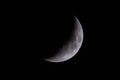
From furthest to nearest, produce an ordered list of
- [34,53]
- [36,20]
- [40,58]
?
[40,58] < [34,53] < [36,20]

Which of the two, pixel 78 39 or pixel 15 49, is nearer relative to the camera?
pixel 15 49

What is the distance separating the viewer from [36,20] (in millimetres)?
7555

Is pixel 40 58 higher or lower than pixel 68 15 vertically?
lower

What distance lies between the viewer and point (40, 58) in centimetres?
859

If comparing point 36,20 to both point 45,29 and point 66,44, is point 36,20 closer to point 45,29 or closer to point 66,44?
point 45,29

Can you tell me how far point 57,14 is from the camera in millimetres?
7887

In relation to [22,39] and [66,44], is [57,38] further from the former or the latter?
[22,39]

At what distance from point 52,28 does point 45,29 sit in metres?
0.24

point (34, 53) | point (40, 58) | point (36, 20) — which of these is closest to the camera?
point (36, 20)

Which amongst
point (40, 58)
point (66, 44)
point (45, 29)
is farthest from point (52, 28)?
point (40, 58)

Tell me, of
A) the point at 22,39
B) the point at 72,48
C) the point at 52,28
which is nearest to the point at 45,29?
the point at 52,28

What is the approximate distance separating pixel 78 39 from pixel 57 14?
4.13 ft

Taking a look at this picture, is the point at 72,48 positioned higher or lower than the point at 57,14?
lower

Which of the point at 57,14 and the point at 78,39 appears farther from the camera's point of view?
the point at 78,39
